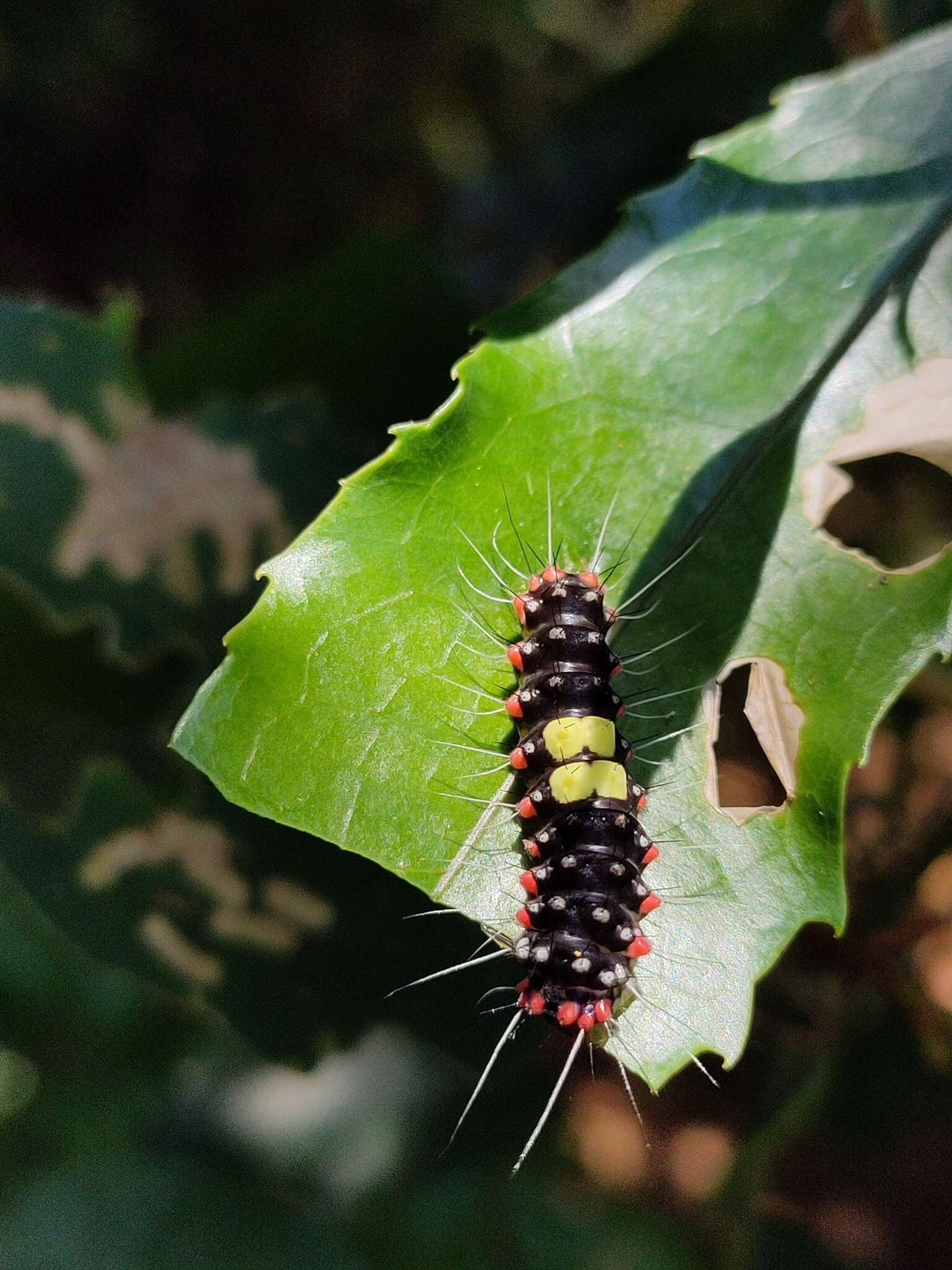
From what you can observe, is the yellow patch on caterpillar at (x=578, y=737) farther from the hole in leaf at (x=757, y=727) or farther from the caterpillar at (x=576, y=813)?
the hole in leaf at (x=757, y=727)

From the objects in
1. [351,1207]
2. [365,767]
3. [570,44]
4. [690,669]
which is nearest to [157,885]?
[351,1207]

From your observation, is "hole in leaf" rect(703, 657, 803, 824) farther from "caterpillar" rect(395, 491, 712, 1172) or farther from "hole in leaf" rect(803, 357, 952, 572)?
"hole in leaf" rect(803, 357, 952, 572)

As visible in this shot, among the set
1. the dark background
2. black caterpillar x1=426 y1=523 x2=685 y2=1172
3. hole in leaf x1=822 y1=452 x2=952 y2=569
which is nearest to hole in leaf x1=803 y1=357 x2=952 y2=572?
hole in leaf x1=822 y1=452 x2=952 y2=569

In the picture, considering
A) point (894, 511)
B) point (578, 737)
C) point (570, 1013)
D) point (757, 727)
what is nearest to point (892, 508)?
point (894, 511)

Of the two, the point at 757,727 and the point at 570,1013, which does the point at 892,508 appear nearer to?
the point at 757,727

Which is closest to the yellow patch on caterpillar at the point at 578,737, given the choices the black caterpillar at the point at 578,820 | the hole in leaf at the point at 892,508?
the black caterpillar at the point at 578,820

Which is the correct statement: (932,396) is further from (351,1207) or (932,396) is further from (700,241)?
(351,1207)
